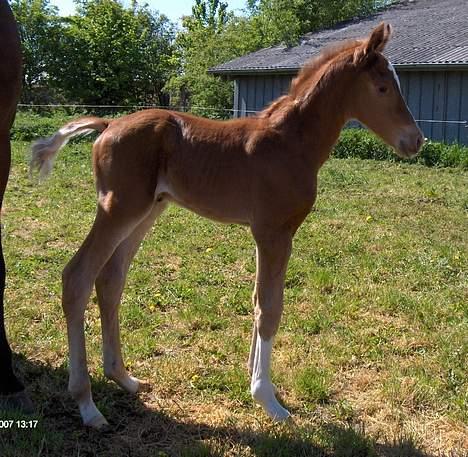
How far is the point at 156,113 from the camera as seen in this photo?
3.38 metres

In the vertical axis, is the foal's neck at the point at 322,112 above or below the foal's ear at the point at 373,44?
below

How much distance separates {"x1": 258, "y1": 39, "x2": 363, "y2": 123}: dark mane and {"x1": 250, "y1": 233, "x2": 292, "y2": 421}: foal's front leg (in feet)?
2.34

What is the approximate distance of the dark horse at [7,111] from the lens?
304 centimetres

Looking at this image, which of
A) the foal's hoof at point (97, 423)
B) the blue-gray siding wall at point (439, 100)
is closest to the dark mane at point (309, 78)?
the foal's hoof at point (97, 423)

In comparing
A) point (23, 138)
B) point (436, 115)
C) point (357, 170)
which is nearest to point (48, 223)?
point (357, 170)

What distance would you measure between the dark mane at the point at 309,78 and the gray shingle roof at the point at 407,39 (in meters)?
12.3

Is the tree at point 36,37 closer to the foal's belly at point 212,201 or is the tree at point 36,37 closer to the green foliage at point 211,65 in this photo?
the green foliage at point 211,65

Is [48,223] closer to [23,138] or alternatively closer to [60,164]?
[60,164]

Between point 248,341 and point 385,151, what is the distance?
10721 millimetres

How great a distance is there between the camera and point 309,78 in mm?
3420

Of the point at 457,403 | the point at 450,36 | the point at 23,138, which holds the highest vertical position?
the point at 450,36

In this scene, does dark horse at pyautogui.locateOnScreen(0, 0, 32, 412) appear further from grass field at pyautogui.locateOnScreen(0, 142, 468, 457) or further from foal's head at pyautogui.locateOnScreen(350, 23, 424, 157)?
foal's head at pyautogui.locateOnScreen(350, 23, 424, 157)

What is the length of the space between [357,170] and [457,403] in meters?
9.17

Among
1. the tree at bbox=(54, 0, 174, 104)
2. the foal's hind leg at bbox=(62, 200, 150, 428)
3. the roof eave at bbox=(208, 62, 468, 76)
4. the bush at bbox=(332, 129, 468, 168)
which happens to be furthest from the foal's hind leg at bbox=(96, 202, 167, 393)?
the tree at bbox=(54, 0, 174, 104)
